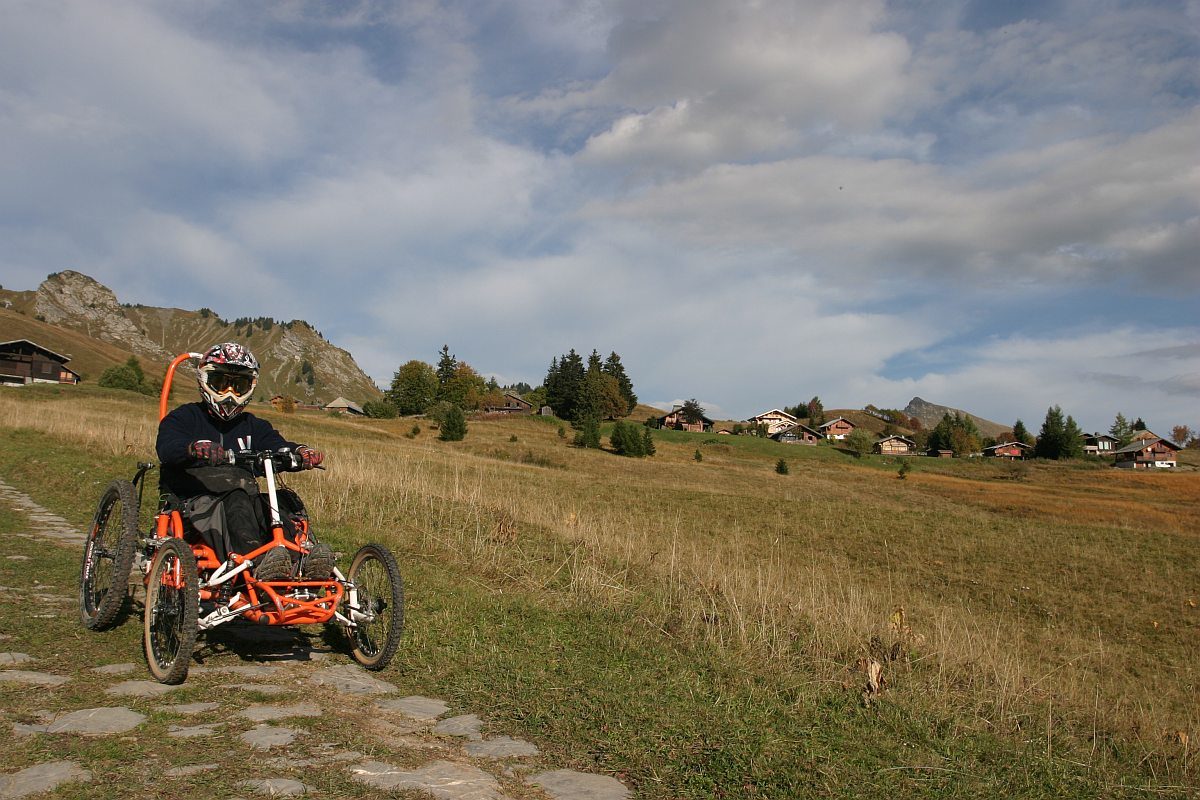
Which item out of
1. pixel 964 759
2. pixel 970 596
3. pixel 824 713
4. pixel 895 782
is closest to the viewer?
pixel 895 782

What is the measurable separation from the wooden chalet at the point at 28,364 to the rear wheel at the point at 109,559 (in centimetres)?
8241

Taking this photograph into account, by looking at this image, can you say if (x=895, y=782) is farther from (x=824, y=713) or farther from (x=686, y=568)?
(x=686, y=568)

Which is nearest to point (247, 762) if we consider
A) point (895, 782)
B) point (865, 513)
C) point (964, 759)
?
point (895, 782)

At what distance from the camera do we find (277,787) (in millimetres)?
3146

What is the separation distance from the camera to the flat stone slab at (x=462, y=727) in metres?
4.00

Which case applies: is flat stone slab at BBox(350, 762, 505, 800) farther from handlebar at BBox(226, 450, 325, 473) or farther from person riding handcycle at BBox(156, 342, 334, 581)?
handlebar at BBox(226, 450, 325, 473)

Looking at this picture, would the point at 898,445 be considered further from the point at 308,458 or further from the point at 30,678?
the point at 30,678

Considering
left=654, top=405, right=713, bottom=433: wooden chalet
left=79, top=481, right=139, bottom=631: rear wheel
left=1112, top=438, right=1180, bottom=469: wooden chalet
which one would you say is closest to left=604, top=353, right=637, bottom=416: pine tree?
left=654, top=405, right=713, bottom=433: wooden chalet

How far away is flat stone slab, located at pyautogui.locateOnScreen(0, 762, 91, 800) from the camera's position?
9.70 feet

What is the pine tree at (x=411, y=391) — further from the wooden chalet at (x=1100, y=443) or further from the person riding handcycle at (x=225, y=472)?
the wooden chalet at (x=1100, y=443)

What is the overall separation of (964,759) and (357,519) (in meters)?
9.03

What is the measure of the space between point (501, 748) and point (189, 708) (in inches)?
71.4

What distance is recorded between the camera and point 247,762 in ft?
11.1

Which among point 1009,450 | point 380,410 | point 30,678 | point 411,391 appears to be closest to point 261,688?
point 30,678
